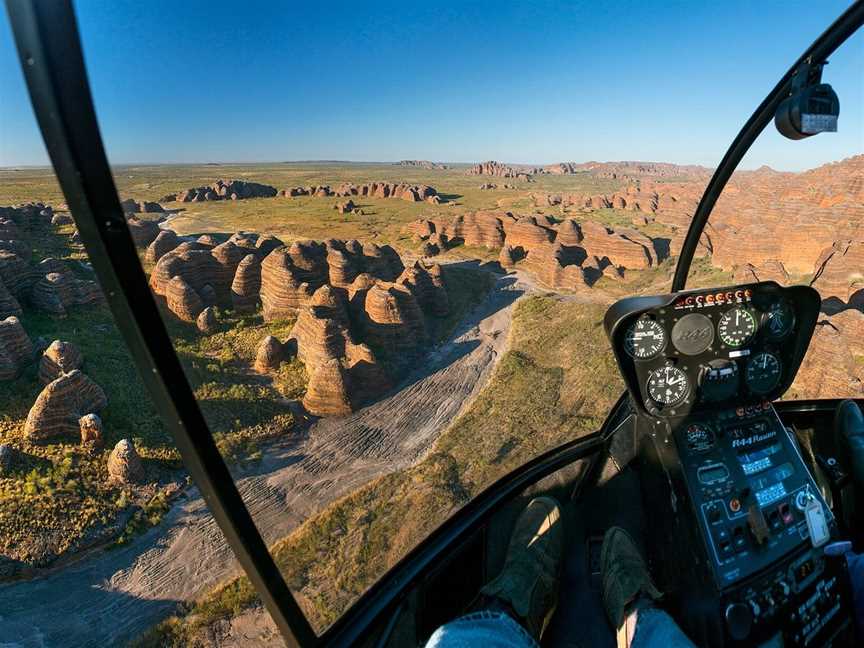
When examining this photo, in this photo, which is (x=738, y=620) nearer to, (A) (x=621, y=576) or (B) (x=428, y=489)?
(A) (x=621, y=576)

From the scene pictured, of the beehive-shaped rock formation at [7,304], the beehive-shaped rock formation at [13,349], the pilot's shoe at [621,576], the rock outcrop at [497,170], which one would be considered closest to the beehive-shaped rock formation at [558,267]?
the pilot's shoe at [621,576]

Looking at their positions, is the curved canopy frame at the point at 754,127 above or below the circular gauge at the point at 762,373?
above

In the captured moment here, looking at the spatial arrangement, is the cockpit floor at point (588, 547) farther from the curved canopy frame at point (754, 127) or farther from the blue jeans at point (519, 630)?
the curved canopy frame at point (754, 127)

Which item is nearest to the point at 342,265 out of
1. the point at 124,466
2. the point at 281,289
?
the point at 281,289

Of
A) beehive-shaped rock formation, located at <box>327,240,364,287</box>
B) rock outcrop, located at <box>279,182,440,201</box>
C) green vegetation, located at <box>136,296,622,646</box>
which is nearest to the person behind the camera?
green vegetation, located at <box>136,296,622,646</box>

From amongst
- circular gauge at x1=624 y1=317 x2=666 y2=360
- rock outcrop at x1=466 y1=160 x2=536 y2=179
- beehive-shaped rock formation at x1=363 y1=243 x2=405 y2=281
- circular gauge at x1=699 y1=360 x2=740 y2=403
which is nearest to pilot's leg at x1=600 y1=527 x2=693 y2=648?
circular gauge at x1=699 y1=360 x2=740 y2=403

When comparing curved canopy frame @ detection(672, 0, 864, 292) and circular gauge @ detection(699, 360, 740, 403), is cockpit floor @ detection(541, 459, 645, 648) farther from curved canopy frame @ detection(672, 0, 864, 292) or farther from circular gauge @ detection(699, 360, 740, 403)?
curved canopy frame @ detection(672, 0, 864, 292)

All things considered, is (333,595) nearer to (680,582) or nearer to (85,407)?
(680,582)
